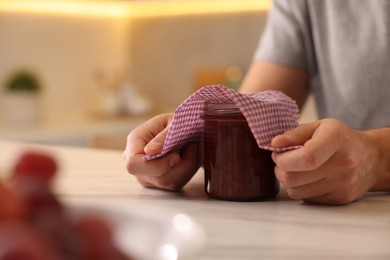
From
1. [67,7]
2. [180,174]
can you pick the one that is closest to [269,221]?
[180,174]

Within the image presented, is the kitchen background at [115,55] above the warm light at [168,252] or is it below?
below

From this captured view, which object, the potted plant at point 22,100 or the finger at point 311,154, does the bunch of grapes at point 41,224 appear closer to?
the finger at point 311,154

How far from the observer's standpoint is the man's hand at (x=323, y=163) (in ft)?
2.44

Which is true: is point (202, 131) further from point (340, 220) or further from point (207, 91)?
Answer: point (340, 220)

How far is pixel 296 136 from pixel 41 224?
54 centimetres

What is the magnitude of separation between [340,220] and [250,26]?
2775 millimetres

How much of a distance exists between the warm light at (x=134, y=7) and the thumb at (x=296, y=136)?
2632mm

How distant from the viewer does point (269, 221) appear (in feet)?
2.32

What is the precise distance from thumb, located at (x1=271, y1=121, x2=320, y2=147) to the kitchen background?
7.40ft

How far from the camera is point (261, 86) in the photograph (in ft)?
4.61

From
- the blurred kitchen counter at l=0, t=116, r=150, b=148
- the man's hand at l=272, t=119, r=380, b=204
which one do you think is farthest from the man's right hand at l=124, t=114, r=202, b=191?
the blurred kitchen counter at l=0, t=116, r=150, b=148

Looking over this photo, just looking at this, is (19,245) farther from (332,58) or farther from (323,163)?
(332,58)

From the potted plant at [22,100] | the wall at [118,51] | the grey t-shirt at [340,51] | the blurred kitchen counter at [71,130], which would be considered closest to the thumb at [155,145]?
the grey t-shirt at [340,51]

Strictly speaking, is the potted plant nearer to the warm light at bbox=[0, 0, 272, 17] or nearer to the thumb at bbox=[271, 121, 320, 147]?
the warm light at bbox=[0, 0, 272, 17]
